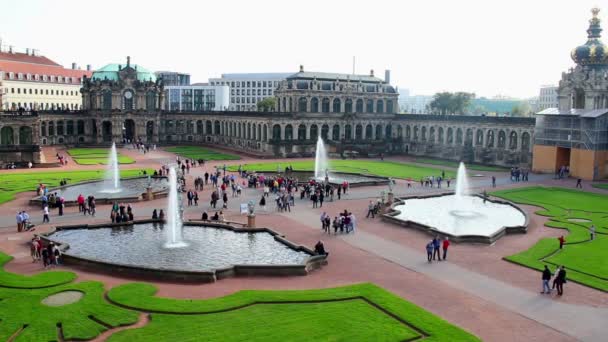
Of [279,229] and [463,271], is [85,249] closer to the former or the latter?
[279,229]

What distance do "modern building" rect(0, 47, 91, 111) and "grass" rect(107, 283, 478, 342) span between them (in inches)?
4598

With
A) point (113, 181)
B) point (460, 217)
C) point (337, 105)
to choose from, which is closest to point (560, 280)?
point (460, 217)

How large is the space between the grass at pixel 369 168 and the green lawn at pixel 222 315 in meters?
49.8

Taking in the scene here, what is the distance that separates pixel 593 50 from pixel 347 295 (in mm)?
73143

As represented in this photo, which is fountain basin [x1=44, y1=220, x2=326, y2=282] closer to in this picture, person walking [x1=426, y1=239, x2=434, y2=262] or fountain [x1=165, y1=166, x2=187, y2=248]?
fountain [x1=165, y1=166, x2=187, y2=248]

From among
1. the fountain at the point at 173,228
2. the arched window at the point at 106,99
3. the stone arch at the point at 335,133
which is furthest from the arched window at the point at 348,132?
the fountain at the point at 173,228

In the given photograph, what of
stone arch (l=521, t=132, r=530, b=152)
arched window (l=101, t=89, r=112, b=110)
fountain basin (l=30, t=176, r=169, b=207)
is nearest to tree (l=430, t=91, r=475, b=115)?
stone arch (l=521, t=132, r=530, b=152)

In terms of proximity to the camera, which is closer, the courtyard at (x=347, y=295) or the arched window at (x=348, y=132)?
the courtyard at (x=347, y=295)

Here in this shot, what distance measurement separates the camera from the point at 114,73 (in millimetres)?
122000

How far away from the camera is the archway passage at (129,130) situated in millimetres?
123400

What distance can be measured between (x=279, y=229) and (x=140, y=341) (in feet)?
70.4

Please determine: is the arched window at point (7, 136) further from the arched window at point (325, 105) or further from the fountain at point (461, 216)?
the fountain at point (461, 216)

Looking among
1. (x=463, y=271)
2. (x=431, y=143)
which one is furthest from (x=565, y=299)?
(x=431, y=143)

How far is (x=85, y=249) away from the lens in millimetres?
36344
